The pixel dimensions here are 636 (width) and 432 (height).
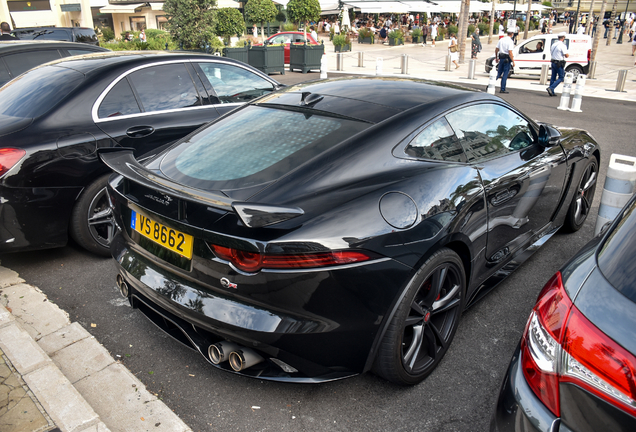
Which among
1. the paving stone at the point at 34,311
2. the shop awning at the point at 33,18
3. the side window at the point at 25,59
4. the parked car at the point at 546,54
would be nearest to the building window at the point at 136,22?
the shop awning at the point at 33,18

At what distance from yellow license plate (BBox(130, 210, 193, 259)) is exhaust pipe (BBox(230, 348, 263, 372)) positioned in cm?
52

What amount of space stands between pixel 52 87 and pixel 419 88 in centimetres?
307

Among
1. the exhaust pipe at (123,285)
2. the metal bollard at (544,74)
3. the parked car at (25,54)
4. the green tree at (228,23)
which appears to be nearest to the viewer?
the exhaust pipe at (123,285)

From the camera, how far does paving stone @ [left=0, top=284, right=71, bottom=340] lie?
3307 millimetres

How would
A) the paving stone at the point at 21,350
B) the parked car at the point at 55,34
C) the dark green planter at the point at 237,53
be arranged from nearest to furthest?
1. the paving stone at the point at 21,350
2. the parked car at the point at 55,34
3. the dark green planter at the point at 237,53

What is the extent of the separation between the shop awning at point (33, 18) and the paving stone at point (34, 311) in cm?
4794

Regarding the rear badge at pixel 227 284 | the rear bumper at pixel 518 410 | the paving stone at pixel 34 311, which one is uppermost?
the rear badge at pixel 227 284

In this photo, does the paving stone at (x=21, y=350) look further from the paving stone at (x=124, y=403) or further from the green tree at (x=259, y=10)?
the green tree at (x=259, y=10)

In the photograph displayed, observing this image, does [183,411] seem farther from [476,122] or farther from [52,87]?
[52,87]

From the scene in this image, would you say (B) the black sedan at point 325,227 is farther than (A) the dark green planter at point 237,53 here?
No

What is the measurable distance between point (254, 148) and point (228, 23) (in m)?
23.9

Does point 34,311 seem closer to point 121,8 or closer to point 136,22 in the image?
point 121,8

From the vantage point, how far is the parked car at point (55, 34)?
1305cm

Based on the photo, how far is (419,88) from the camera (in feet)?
11.0
